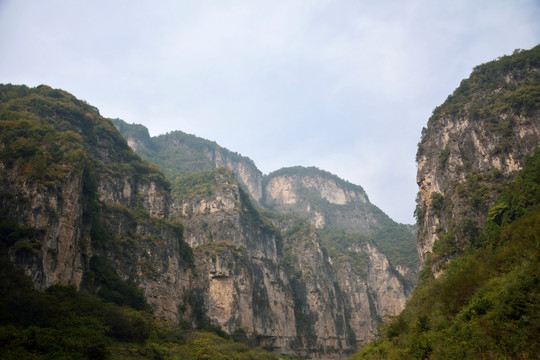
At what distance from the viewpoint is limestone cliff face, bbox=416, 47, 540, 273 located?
4794 cm

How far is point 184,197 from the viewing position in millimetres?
91062

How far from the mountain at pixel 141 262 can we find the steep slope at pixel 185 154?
29.7 ft

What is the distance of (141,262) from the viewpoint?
50.4 meters

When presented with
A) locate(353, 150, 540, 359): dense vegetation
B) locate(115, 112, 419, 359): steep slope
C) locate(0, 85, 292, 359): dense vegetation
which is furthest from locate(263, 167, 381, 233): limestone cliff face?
locate(353, 150, 540, 359): dense vegetation

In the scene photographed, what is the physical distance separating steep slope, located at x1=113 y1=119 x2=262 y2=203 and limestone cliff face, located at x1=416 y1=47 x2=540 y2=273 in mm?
73761

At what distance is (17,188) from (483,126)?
55020 millimetres

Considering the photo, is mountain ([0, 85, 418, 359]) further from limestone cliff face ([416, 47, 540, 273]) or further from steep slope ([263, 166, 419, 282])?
steep slope ([263, 166, 419, 282])

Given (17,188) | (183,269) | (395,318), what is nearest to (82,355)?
(17,188)

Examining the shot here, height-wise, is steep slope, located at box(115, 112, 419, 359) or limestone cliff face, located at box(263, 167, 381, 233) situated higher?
limestone cliff face, located at box(263, 167, 381, 233)

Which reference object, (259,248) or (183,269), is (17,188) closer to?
(183,269)

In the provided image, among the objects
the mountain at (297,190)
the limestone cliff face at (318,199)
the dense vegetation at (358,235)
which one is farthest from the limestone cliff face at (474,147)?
the limestone cliff face at (318,199)

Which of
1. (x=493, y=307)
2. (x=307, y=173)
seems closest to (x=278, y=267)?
(x=493, y=307)

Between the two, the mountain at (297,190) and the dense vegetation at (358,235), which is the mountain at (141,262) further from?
the mountain at (297,190)

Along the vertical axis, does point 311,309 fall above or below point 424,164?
below
